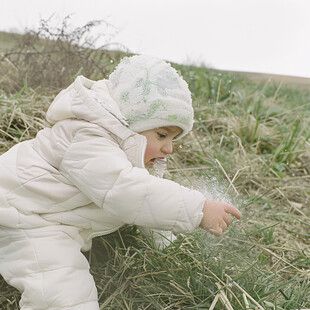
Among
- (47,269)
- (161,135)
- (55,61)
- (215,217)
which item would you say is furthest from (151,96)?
(55,61)

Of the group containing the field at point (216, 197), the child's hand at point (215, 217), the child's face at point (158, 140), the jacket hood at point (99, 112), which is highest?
the jacket hood at point (99, 112)

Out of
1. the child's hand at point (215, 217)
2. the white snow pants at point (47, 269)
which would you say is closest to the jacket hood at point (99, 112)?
the child's hand at point (215, 217)

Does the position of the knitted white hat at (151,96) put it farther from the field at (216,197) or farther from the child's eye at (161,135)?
the field at (216,197)

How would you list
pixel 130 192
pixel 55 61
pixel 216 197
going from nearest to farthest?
pixel 130 192
pixel 216 197
pixel 55 61

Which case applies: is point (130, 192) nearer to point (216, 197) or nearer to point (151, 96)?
point (151, 96)

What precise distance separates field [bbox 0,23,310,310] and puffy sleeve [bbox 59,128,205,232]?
24 centimetres

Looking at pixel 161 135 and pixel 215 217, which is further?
pixel 161 135

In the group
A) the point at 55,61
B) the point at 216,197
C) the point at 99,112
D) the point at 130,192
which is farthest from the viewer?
the point at 55,61

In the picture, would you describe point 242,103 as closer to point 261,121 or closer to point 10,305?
point 261,121

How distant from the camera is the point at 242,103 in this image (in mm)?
4082

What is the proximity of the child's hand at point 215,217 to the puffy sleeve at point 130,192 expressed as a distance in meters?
0.02

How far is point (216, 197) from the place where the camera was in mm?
2301

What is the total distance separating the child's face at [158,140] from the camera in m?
1.76

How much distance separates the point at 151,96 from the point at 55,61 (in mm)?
2217
